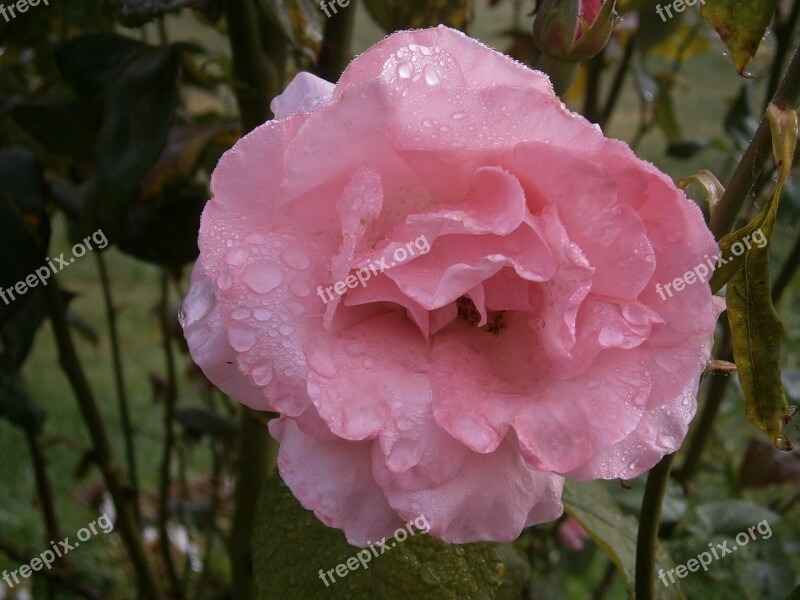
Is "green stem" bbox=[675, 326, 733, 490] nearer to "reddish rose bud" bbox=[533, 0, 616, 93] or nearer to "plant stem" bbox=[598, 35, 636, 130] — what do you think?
"plant stem" bbox=[598, 35, 636, 130]

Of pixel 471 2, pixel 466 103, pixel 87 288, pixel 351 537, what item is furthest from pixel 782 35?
pixel 87 288

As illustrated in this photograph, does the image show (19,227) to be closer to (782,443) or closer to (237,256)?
(237,256)

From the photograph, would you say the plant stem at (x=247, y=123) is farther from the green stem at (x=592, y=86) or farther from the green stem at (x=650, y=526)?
the green stem at (x=592, y=86)

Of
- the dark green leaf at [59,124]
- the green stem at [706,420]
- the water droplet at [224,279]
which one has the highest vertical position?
the water droplet at [224,279]

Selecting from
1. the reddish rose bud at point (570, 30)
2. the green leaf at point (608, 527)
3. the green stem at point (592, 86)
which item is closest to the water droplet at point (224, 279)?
the reddish rose bud at point (570, 30)

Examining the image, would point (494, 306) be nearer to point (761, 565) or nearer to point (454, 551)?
point (454, 551)

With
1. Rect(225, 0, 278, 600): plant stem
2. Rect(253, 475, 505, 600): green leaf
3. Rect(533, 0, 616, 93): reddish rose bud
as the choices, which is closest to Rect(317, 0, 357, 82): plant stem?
Rect(225, 0, 278, 600): plant stem

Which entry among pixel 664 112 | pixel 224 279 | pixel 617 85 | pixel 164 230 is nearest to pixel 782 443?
pixel 224 279
